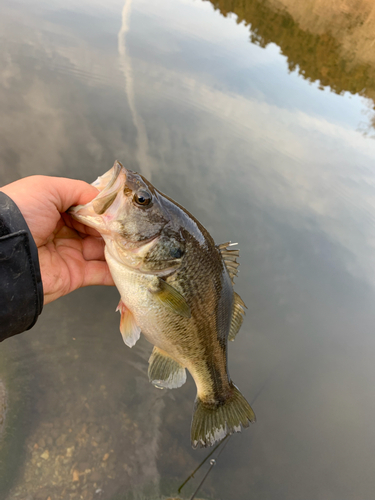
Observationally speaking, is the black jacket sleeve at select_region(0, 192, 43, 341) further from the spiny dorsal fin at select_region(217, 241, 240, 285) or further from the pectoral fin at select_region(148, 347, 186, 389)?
the spiny dorsal fin at select_region(217, 241, 240, 285)

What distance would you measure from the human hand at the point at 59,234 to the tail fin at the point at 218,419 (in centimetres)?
115

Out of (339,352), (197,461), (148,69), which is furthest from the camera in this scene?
(148,69)

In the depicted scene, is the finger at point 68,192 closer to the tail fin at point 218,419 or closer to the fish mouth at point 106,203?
the fish mouth at point 106,203

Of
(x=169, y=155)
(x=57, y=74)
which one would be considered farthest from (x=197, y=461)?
(x=57, y=74)

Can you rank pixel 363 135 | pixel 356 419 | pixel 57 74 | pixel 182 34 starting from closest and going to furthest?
pixel 356 419, pixel 57 74, pixel 363 135, pixel 182 34

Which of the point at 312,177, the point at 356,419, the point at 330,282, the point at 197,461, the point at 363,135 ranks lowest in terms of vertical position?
the point at 197,461

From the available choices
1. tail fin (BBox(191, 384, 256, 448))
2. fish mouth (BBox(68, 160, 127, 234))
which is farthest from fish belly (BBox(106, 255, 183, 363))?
tail fin (BBox(191, 384, 256, 448))

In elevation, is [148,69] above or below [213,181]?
above

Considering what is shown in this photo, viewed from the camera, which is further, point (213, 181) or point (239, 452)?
point (213, 181)

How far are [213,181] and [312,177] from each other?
253 centimetres

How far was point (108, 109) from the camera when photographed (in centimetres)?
532

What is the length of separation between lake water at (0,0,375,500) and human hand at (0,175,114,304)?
1340 mm

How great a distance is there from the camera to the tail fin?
6.24 feet

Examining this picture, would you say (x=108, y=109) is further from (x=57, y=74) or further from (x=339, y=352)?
(x=339, y=352)
